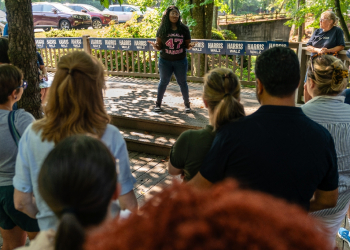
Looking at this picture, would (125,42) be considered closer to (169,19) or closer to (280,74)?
(169,19)

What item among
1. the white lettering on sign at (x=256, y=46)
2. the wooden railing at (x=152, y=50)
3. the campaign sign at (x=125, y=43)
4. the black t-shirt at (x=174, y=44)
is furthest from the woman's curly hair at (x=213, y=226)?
the campaign sign at (x=125, y=43)

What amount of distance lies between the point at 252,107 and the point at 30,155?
511 cm

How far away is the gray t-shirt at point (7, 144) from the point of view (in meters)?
2.12

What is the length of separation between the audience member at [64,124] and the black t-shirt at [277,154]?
618mm

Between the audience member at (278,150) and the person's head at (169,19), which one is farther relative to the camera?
the person's head at (169,19)

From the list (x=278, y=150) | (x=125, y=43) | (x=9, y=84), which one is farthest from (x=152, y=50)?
(x=278, y=150)

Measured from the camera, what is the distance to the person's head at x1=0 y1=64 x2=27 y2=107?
2.22 meters

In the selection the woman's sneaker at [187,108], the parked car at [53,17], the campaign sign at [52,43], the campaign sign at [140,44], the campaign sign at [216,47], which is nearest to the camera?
the woman's sneaker at [187,108]

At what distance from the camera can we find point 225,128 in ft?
5.06

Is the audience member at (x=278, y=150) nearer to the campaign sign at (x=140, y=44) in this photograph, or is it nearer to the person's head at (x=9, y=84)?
the person's head at (x=9, y=84)

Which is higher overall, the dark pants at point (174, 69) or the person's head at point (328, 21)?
the person's head at point (328, 21)

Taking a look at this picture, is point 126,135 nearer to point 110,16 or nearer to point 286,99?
point 286,99

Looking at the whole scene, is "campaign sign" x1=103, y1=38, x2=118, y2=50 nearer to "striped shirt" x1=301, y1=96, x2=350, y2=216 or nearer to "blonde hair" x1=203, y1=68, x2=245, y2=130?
"blonde hair" x1=203, y1=68, x2=245, y2=130

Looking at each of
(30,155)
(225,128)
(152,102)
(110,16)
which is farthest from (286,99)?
(110,16)
